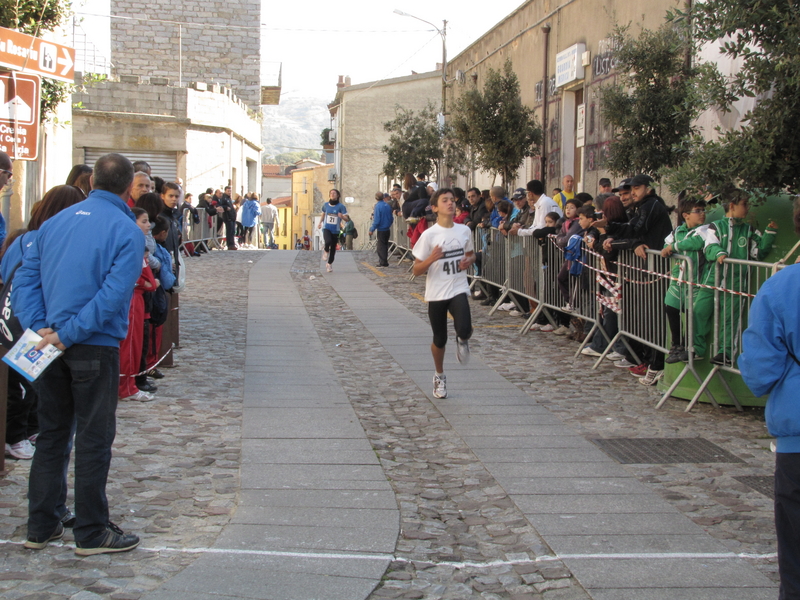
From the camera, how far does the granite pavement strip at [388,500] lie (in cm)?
400

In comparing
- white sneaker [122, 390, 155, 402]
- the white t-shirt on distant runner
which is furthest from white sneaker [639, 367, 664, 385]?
white sneaker [122, 390, 155, 402]

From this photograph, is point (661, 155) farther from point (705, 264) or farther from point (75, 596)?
point (75, 596)

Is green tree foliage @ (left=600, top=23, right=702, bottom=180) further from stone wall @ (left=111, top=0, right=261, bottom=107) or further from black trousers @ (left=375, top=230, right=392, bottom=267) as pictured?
stone wall @ (left=111, top=0, right=261, bottom=107)

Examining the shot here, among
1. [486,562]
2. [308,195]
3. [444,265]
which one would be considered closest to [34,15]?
[444,265]

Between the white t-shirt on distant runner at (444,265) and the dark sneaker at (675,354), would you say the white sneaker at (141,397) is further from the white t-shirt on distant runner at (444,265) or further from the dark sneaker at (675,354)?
the dark sneaker at (675,354)

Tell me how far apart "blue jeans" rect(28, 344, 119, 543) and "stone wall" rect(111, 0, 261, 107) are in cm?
4186

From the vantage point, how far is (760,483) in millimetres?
5531

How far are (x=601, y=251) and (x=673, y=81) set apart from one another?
344cm

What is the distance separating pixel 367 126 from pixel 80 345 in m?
46.3

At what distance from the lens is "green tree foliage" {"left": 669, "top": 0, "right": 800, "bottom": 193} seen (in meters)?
6.85

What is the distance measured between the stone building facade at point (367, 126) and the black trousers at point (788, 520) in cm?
4525

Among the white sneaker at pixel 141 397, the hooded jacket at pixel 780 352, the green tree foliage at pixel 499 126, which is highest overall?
the green tree foliage at pixel 499 126

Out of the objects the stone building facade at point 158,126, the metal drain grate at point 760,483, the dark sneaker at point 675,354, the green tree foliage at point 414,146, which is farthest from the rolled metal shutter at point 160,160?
the metal drain grate at point 760,483

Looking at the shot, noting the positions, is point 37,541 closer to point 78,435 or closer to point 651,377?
point 78,435
